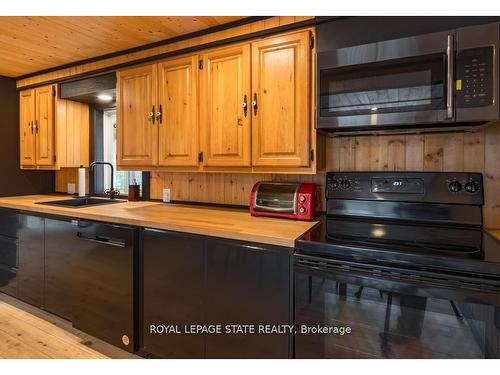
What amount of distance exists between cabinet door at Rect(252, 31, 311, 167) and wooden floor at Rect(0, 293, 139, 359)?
1.56 metres

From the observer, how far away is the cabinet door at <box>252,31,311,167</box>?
1.73 metres

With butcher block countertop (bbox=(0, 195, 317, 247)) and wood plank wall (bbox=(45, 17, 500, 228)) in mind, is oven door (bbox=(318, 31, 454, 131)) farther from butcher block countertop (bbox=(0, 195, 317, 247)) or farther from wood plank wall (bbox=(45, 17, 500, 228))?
butcher block countertop (bbox=(0, 195, 317, 247))

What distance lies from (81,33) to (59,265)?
1.72m

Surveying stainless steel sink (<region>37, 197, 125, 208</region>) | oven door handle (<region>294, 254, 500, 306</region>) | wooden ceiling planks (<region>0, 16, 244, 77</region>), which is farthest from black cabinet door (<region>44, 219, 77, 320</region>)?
oven door handle (<region>294, 254, 500, 306</region>)

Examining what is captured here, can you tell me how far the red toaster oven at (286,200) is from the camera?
1783mm

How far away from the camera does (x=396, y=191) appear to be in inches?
67.5

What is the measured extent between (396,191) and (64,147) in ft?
9.83

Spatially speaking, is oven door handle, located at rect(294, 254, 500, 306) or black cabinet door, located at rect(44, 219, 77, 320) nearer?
oven door handle, located at rect(294, 254, 500, 306)

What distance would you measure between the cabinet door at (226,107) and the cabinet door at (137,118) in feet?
1.57

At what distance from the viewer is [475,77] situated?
1.25m

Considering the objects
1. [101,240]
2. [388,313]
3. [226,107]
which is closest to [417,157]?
[388,313]
